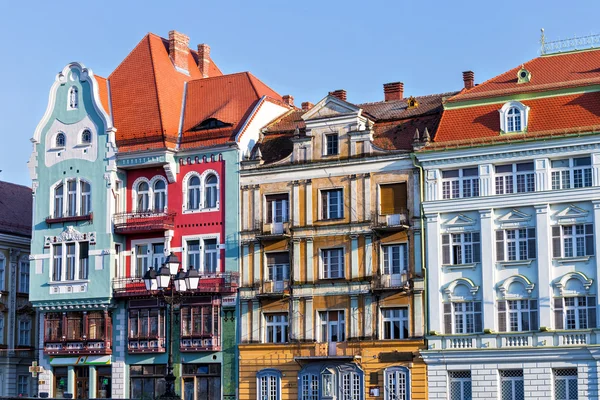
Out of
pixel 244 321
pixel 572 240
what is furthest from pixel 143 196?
pixel 572 240

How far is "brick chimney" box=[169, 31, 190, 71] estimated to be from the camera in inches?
3007

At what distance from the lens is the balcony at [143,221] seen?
2756 inches

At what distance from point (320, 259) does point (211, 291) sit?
6424mm

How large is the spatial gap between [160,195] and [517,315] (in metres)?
22.0

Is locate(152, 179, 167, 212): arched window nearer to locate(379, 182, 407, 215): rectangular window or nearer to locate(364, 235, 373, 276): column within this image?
locate(364, 235, 373, 276): column


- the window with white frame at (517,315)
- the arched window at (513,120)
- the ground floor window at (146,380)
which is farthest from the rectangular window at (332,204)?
the ground floor window at (146,380)

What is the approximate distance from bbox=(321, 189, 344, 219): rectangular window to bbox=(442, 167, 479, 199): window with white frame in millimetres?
5886

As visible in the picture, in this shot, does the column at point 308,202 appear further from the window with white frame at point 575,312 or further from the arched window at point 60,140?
the arched window at point 60,140

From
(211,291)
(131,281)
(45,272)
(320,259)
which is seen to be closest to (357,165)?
(320,259)

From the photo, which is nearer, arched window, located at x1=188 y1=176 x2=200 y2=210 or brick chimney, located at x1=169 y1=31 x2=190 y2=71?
arched window, located at x1=188 y1=176 x2=200 y2=210

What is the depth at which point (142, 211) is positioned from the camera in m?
71.2

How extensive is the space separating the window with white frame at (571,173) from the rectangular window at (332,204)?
11566 millimetres

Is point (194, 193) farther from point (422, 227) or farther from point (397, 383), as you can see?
point (397, 383)

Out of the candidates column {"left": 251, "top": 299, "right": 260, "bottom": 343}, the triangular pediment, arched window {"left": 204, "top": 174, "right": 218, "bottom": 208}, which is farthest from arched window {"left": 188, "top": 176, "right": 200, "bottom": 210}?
the triangular pediment
